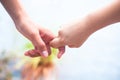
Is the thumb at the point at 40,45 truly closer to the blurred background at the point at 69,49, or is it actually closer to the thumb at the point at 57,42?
the thumb at the point at 57,42

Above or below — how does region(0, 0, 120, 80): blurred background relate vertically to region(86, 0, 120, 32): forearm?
below

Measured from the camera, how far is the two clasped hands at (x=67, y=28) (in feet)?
3.39

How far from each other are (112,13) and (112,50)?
0.57m

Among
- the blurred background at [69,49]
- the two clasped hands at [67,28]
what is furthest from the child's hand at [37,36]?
the blurred background at [69,49]

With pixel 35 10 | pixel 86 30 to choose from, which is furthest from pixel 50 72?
pixel 86 30

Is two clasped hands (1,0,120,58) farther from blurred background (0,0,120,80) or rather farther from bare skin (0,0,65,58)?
blurred background (0,0,120,80)

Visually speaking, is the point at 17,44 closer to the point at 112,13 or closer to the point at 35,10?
the point at 35,10

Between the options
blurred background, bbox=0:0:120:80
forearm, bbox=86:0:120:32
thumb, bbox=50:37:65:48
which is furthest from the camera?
blurred background, bbox=0:0:120:80

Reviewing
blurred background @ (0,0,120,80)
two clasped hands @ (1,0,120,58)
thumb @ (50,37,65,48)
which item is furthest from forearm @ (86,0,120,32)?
blurred background @ (0,0,120,80)

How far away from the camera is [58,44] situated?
1.29 meters

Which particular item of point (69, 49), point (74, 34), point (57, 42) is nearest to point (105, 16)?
point (74, 34)

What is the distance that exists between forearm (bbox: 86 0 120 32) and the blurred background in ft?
1.58

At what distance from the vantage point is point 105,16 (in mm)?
1033

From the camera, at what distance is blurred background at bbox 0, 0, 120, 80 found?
61.8 inches
